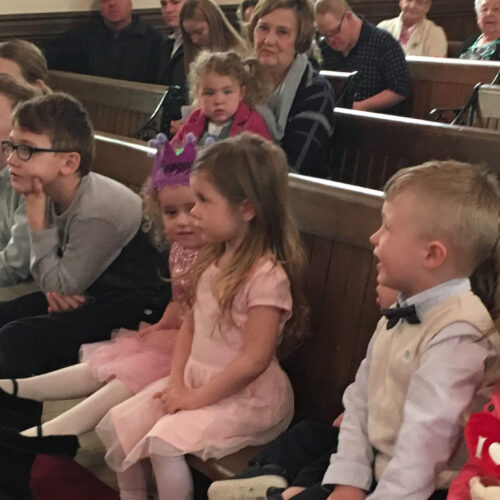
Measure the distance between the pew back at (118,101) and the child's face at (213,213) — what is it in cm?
244

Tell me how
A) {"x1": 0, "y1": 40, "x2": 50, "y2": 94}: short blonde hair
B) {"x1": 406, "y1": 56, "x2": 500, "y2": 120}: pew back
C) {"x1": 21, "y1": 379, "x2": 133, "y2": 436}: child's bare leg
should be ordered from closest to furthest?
1. {"x1": 21, "y1": 379, "x2": 133, "y2": 436}: child's bare leg
2. {"x1": 0, "y1": 40, "x2": 50, "y2": 94}: short blonde hair
3. {"x1": 406, "y1": 56, "x2": 500, "y2": 120}: pew back

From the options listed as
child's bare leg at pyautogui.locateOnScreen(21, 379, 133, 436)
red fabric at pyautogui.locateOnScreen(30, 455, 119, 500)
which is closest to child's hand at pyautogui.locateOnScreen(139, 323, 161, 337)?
child's bare leg at pyautogui.locateOnScreen(21, 379, 133, 436)

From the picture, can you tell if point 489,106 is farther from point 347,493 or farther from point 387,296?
point 347,493

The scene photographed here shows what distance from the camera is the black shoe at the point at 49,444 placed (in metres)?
2.48

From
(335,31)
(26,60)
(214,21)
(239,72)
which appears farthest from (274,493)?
(335,31)

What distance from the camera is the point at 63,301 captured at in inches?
115

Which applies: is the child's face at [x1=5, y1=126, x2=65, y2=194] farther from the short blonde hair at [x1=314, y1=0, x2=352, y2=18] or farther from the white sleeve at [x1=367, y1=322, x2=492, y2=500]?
the short blonde hair at [x1=314, y1=0, x2=352, y2=18]

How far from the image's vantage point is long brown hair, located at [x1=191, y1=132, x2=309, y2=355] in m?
2.34

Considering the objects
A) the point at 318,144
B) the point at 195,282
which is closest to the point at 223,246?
the point at 195,282

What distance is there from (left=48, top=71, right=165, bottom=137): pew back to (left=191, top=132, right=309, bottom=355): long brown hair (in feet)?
7.97

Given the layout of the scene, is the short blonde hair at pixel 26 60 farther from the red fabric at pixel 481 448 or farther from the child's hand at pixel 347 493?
the red fabric at pixel 481 448

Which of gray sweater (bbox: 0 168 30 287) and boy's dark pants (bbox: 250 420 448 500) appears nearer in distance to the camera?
boy's dark pants (bbox: 250 420 448 500)

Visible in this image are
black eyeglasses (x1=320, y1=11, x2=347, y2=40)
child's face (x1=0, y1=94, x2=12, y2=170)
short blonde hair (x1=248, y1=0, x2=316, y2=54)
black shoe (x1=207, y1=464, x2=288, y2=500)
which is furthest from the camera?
black eyeglasses (x1=320, y1=11, x2=347, y2=40)

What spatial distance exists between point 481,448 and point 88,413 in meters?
1.25
